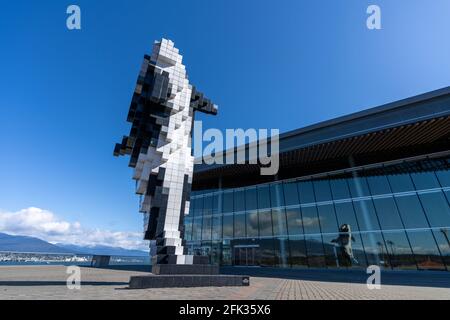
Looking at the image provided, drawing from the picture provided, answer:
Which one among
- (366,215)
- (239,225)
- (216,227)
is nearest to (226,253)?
(216,227)

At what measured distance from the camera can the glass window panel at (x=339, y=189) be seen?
Answer: 2161 centimetres

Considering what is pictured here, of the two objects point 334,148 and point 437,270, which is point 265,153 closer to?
point 334,148

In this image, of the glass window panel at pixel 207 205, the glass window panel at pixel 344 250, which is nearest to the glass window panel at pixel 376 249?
the glass window panel at pixel 344 250

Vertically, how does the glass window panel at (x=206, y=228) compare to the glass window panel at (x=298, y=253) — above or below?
above

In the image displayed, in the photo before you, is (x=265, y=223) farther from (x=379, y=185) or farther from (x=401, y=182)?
(x=401, y=182)

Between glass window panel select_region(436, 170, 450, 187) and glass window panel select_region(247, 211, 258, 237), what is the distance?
16.3 meters

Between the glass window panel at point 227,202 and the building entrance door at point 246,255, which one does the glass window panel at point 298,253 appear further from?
the glass window panel at point 227,202

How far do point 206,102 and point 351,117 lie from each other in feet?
41.8

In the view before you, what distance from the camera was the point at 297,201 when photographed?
23.8m

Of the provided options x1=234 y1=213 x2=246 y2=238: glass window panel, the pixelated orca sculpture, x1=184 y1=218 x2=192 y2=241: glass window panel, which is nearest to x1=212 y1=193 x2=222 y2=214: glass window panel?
x1=234 y1=213 x2=246 y2=238: glass window panel

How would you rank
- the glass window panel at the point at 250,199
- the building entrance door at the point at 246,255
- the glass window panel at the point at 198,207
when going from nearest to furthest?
the building entrance door at the point at 246,255 → the glass window panel at the point at 250,199 → the glass window panel at the point at 198,207

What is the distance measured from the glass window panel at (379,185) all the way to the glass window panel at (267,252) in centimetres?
1090
